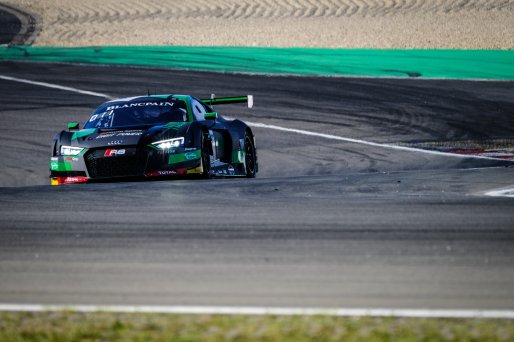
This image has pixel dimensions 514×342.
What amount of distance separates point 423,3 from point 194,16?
7.53 m

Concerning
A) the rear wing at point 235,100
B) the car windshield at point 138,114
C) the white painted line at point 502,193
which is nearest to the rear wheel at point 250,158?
the rear wing at point 235,100

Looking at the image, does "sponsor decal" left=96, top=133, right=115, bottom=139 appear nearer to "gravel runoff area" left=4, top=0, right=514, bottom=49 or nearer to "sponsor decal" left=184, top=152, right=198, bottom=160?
"sponsor decal" left=184, top=152, right=198, bottom=160

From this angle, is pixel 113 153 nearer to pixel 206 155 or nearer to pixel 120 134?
pixel 120 134

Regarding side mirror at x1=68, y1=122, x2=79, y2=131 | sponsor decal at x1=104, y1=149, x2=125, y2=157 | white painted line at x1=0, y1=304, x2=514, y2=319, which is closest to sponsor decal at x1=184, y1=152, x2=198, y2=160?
sponsor decal at x1=104, y1=149, x2=125, y2=157

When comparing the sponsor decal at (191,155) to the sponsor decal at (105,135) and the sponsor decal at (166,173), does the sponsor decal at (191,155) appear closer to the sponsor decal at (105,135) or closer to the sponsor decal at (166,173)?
the sponsor decal at (166,173)

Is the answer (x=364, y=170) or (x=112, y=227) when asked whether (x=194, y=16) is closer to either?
(x=364, y=170)

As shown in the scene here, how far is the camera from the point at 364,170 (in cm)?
1628

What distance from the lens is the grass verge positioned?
4.60 meters

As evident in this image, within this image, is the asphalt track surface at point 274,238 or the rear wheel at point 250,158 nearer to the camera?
the asphalt track surface at point 274,238

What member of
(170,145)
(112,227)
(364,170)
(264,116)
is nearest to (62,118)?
(264,116)

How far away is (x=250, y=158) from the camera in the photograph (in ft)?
49.7

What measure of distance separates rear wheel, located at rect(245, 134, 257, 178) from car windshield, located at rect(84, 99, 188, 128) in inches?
44.8

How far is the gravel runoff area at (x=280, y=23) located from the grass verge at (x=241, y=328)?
23829 millimetres

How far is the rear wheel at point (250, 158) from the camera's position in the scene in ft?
49.0
